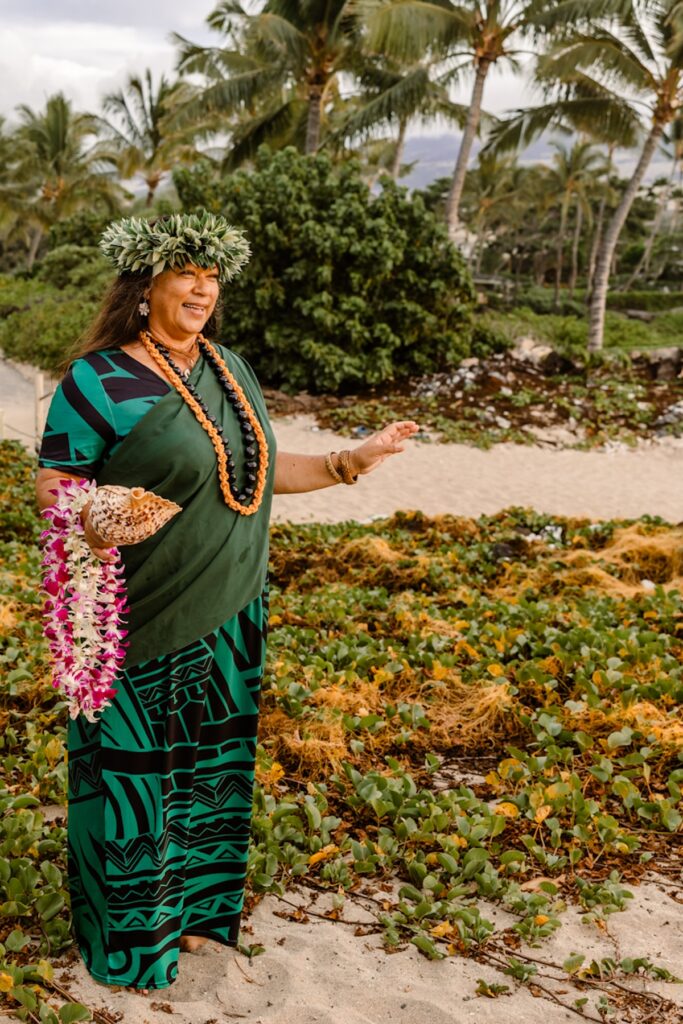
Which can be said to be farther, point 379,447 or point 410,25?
point 410,25

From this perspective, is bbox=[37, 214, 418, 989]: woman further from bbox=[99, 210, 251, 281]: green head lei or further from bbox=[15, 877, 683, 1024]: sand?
bbox=[15, 877, 683, 1024]: sand

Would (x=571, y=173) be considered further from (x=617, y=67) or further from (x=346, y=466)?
(x=346, y=466)

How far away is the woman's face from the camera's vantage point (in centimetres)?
233

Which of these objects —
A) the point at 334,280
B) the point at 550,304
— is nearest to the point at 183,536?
the point at 334,280

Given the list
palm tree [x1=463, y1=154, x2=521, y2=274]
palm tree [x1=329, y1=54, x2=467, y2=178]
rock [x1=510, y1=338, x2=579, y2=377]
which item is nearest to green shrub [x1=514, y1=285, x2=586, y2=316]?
palm tree [x1=463, y1=154, x2=521, y2=274]

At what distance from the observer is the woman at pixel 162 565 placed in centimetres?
221

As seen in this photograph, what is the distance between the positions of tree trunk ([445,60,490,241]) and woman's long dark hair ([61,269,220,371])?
51.0 feet

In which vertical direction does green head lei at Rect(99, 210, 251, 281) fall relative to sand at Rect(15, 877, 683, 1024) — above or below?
above

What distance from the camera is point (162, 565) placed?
2270 mm

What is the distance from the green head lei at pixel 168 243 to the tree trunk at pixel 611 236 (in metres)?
16.1

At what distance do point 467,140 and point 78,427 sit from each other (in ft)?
55.0

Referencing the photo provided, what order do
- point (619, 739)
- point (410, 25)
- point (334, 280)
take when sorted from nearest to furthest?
point (619, 739), point (410, 25), point (334, 280)

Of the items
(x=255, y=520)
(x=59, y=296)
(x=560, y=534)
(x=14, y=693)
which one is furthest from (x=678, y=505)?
(x=59, y=296)

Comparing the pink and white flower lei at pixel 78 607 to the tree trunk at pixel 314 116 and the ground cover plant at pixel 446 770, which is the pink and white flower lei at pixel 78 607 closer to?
the ground cover plant at pixel 446 770
